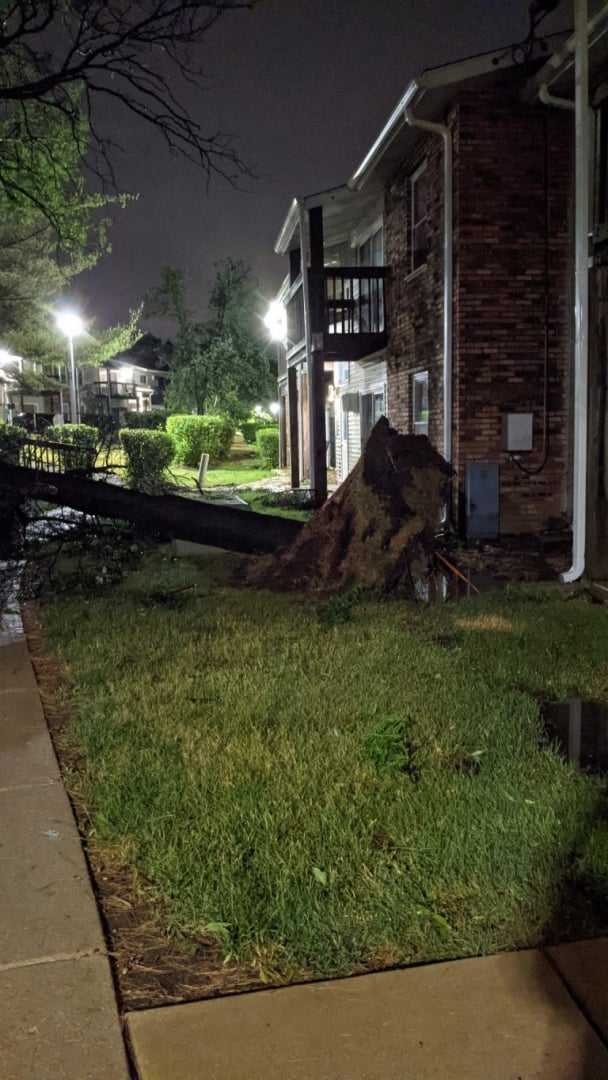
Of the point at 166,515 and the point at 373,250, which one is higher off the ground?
the point at 373,250

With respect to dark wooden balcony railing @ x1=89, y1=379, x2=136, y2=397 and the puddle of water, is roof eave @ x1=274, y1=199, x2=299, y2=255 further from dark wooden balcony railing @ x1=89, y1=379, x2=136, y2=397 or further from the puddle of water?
dark wooden balcony railing @ x1=89, y1=379, x2=136, y2=397

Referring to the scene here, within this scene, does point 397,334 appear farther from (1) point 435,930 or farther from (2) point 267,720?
(1) point 435,930

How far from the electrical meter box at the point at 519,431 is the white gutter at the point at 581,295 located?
9.00ft

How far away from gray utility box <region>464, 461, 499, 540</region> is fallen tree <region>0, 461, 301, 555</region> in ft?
9.50

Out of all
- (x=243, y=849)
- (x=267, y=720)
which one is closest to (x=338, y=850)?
(x=243, y=849)

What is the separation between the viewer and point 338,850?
328cm

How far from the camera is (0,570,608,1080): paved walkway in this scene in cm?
228

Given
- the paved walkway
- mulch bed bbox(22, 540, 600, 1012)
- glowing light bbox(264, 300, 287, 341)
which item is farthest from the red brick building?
glowing light bbox(264, 300, 287, 341)

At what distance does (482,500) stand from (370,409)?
785 cm

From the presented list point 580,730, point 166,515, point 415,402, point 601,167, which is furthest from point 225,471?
point 580,730

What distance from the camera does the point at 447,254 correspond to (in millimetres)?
11438

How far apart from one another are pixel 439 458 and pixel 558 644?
2.77 meters

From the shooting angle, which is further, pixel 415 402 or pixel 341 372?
pixel 341 372

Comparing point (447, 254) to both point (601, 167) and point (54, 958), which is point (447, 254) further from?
point (54, 958)
